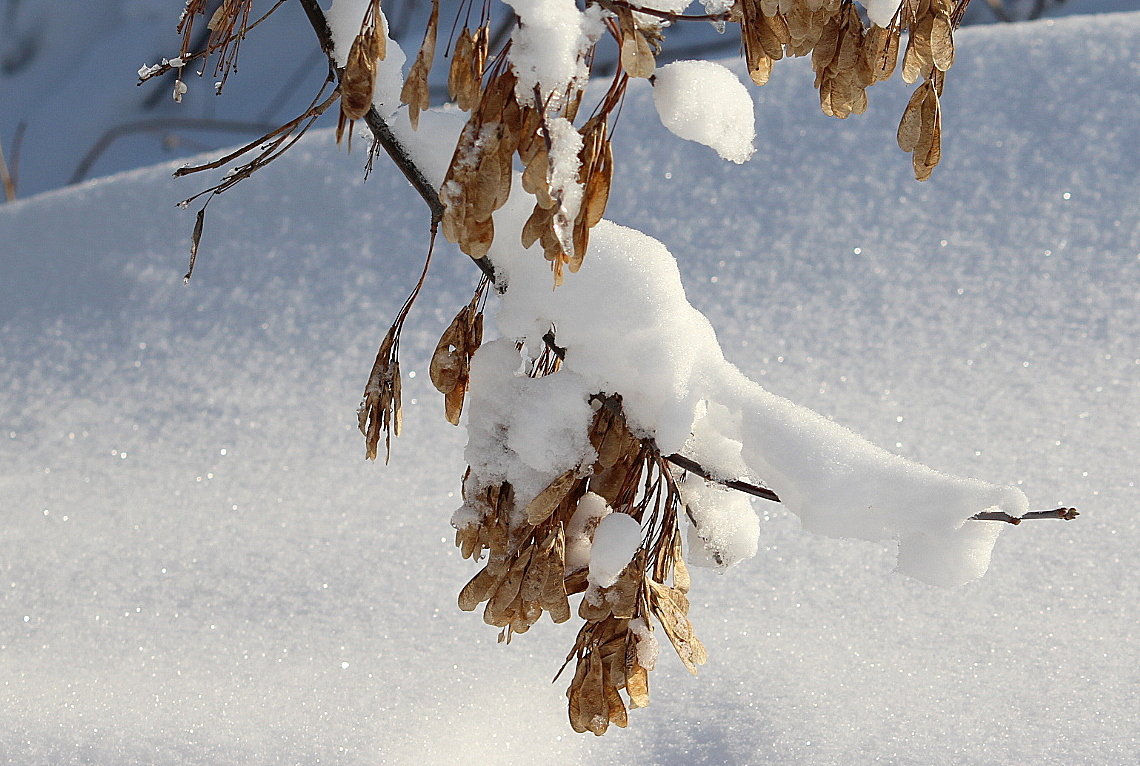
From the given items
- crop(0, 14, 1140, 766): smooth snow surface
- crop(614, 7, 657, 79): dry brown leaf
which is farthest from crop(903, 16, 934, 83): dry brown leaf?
crop(0, 14, 1140, 766): smooth snow surface

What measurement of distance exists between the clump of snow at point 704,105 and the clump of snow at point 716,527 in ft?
0.62

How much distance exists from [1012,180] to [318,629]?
105 cm

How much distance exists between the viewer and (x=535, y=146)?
39 cm

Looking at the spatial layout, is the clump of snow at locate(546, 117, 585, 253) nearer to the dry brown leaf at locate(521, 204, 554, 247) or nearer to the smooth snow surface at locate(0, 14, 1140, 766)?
the dry brown leaf at locate(521, 204, 554, 247)

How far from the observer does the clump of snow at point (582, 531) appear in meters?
0.54

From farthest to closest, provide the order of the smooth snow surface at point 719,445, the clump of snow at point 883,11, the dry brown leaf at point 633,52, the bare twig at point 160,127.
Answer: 1. the bare twig at point 160,127
2. the smooth snow surface at point 719,445
3. the clump of snow at point 883,11
4. the dry brown leaf at point 633,52

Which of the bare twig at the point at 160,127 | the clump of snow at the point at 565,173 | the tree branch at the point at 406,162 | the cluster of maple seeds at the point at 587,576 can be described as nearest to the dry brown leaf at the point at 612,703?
the cluster of maple seeds at the point at 587,576

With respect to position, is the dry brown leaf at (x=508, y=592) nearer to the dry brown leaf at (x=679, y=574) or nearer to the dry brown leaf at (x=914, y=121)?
the dry brown leaf at (x=679, y=574)

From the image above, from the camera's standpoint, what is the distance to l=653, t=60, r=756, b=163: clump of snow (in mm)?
457

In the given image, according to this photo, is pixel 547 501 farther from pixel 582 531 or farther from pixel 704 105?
pixel 704 105

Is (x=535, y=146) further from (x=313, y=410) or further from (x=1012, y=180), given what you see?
(x=1012, y=180)

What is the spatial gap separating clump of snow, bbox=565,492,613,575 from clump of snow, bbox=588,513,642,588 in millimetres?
30

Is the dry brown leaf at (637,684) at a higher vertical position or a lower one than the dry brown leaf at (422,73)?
lower

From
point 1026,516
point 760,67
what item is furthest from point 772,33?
point 1026,516
